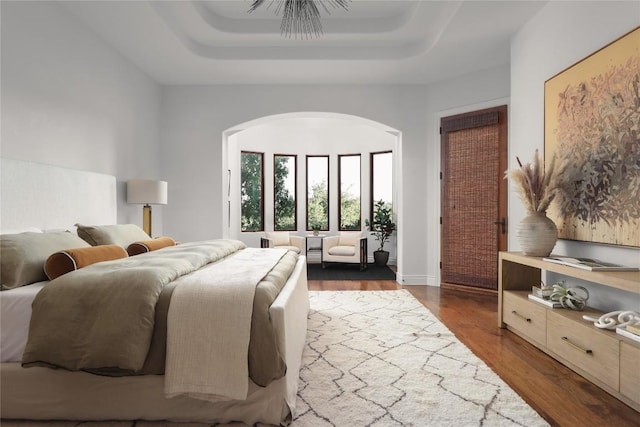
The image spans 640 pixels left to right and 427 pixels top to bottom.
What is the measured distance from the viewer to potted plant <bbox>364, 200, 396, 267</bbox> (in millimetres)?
7380

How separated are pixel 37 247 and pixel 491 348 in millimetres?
3017

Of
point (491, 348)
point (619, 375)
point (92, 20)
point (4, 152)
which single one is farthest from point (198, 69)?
point (619, 375)

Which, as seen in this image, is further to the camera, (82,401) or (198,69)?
(198,69)

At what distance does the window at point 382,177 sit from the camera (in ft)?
26.8

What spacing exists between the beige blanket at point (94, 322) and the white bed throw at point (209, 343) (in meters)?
0.12

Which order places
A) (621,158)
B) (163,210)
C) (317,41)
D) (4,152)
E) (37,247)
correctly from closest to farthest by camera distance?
(37,247), (621,158), (4,152), (317,41), (163,210)

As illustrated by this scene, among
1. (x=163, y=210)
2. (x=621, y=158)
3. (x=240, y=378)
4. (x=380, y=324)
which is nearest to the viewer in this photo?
(x=240, y=378)

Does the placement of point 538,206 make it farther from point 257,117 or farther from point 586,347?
point 257,117

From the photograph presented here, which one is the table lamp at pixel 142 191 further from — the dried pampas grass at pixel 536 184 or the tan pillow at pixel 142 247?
the dried pampas grass at pixel 536 184

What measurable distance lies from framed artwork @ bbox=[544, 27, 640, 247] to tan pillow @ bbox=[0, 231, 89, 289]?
336 centimetres

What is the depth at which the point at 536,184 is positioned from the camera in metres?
2.92

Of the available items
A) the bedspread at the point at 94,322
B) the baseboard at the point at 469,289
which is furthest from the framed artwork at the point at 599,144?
the bedspread at the point at 94,322

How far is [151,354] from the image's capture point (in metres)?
1.73

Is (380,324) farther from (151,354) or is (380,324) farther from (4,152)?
(4,152)
